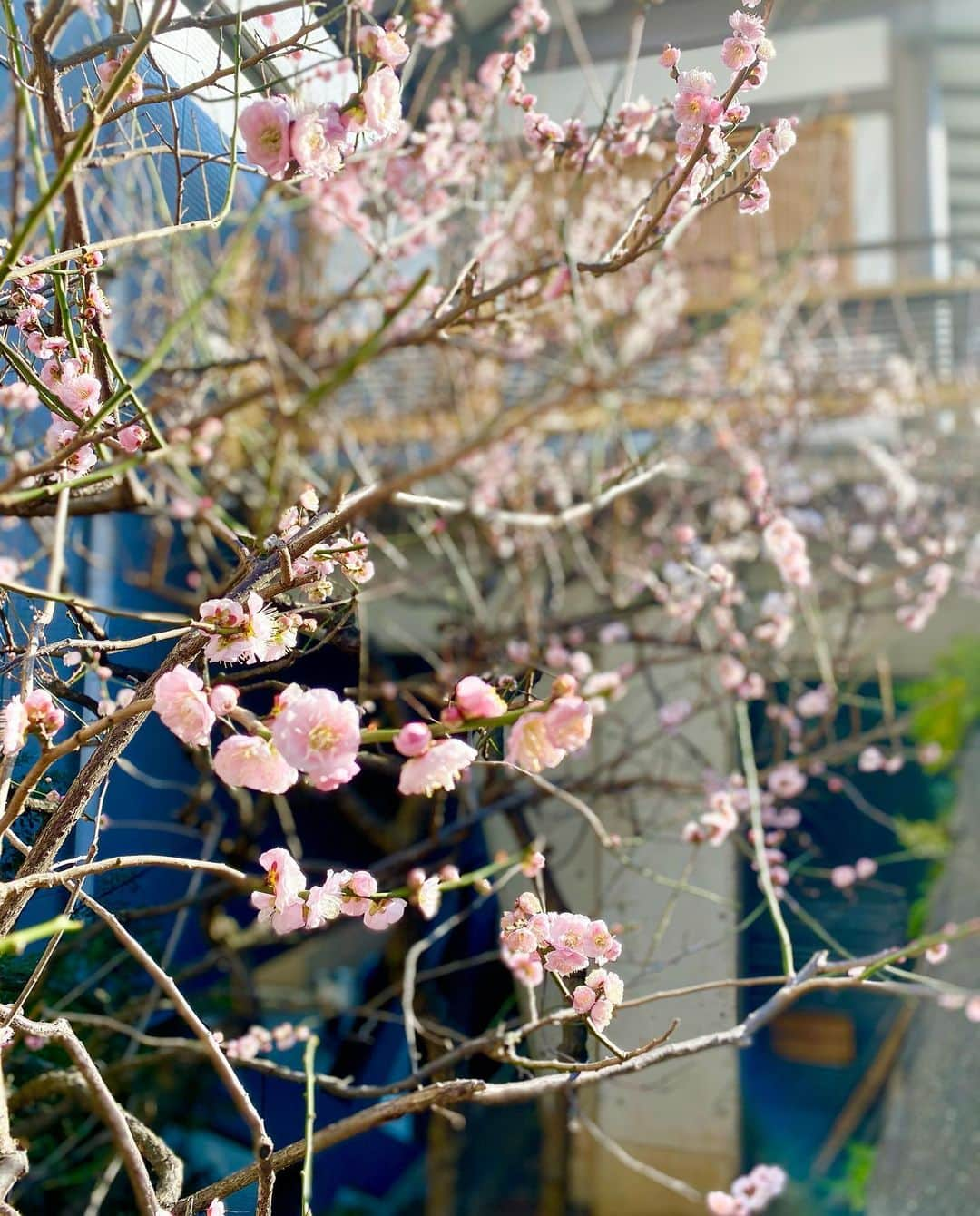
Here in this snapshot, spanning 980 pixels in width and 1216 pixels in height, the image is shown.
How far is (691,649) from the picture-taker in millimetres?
3420

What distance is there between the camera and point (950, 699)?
455 cm

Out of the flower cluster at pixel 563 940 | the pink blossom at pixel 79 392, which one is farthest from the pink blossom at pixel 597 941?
the pink blossom at pixel 79 392

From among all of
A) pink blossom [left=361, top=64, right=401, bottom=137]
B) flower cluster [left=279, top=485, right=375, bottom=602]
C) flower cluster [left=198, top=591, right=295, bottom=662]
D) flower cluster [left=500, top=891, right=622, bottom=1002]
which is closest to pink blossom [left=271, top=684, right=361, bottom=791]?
flower cluster [left=198, top=591, right=295, bottom=662]

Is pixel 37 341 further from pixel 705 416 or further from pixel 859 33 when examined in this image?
pixel 859 33

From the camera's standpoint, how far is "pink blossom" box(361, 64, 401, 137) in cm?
135

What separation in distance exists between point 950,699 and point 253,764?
4133 mm

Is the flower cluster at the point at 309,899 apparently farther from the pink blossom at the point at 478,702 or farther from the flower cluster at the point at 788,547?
the flower cluster at the point at 788,547

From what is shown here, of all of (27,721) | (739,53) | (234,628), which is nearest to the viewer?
(27,721)

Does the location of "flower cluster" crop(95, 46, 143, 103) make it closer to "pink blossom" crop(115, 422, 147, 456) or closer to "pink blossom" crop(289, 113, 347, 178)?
"pink blossom" crop(289, 113, 347, 178)

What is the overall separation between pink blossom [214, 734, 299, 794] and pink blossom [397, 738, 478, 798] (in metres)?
0.13

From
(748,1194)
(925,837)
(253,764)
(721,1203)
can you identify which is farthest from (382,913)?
(925,837)

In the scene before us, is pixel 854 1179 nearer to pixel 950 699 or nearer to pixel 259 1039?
pixel 950 699

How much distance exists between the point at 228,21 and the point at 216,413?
842 mm

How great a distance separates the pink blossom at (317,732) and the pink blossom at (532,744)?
0.48 ft
